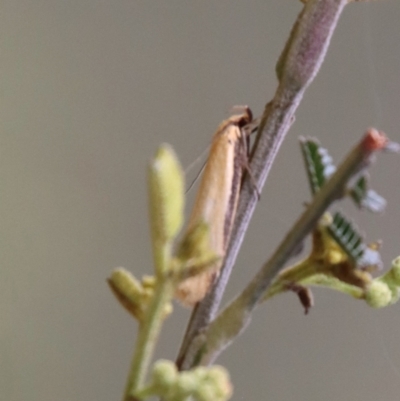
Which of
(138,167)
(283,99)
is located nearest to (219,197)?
(283,99)

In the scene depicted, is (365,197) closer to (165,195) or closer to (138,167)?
(165,195)

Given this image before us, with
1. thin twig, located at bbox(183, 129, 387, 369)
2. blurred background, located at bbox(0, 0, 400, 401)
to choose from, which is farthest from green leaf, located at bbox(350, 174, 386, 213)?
blurred background, located at bbox(0, 0, 400, 401)

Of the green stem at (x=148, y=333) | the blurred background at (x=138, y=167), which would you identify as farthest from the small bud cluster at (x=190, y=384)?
the blurred background at (x=138, y=167)

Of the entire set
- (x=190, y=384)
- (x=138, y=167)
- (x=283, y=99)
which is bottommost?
(x=138, y=167)

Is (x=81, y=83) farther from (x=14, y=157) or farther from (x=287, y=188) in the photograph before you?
(x=287, y=188)

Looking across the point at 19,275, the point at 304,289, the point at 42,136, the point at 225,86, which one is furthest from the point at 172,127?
the point at 304,289

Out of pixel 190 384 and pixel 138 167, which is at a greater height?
pixel 190 384
